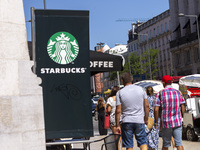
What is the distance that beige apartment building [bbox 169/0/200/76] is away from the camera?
72562 millimetres

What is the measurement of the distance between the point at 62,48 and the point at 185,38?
2783 inches

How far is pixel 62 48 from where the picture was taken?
6.50 meters

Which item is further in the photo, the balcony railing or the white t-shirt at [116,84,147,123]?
the balcony railing

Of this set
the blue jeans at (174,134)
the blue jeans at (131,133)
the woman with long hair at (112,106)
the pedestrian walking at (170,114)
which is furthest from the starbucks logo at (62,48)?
the woman with long hair at (112,106)

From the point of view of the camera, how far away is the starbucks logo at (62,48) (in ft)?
21.4

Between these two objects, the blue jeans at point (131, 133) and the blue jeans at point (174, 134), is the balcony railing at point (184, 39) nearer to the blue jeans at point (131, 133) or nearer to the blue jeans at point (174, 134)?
the blue jeans at point (174, 134)

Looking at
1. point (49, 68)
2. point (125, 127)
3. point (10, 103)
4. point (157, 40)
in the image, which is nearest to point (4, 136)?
point (10, 103)

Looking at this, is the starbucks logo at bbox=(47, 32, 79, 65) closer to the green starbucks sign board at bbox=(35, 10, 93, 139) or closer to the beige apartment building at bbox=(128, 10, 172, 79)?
the green starbucks sign board at bbox=(35, 10, 93, 139)

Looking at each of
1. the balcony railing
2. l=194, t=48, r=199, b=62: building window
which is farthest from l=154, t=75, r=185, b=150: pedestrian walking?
l=194, t=48, r=199, b=62: building window

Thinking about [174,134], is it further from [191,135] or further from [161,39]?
[161,39]

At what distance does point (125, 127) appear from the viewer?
8578 millimetres

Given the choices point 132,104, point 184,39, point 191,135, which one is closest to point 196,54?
point 184,39

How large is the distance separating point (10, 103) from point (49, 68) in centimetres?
78

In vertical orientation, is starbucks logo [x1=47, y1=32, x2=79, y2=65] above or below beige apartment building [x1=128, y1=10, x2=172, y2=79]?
below
